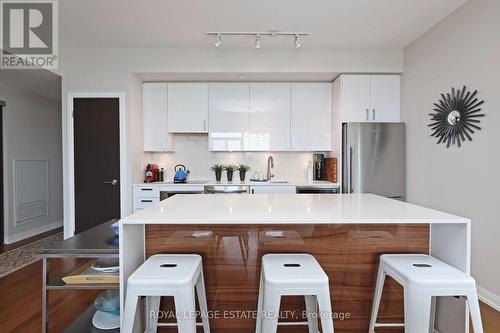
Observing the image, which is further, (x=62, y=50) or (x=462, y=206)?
(x=62, y=50)

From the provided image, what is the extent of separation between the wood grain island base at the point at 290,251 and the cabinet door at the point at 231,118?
246cm

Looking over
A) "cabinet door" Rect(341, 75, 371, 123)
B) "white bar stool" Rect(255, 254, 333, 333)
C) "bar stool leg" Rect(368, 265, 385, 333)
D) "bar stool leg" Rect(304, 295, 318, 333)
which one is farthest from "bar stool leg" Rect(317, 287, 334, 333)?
"cabinet door" Rect(341, 75, 371, 123)

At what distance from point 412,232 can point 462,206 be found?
1.33 metres

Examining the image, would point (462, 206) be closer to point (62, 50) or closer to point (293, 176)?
point (293, 176)

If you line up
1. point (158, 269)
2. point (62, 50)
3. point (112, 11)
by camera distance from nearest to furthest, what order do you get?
point (158, 269)
point (112, 11)
point (62, 50)

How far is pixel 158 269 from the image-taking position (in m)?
1.57

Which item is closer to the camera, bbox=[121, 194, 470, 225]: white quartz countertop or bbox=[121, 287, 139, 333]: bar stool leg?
bbox=[121, 287, 139, 333]: bar stool leg

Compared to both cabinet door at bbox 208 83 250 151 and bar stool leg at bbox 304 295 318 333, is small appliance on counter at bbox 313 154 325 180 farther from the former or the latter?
bar stool leg at bbox 304 295 318 333

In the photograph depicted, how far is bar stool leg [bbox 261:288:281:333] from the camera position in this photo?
1.45 m

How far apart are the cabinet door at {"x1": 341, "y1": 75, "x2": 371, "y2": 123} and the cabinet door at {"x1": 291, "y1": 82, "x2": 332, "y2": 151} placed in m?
0.33

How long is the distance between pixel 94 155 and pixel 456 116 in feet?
13.5

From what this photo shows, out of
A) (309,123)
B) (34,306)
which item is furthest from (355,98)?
(34,306)

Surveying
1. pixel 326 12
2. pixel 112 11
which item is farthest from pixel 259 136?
pixel 112 11

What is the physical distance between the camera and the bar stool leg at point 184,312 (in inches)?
56.7
